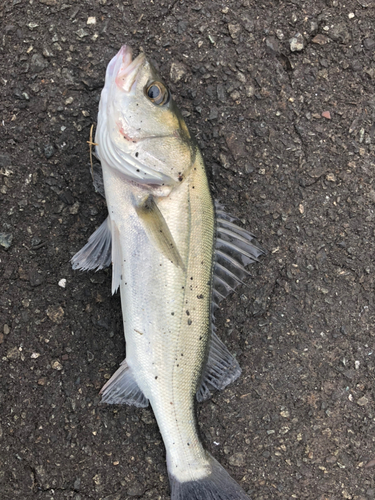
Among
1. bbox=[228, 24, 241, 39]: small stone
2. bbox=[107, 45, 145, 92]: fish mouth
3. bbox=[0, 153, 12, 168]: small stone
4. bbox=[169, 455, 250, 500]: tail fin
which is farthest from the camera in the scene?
bbox=[228, 24, 241, 39]: small stone

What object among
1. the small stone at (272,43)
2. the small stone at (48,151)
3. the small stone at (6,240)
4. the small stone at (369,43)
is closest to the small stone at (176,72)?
the small stone at (272,43)

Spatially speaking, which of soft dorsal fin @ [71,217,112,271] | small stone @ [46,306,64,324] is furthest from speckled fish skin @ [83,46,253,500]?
small stone @ [46,306,64,324]

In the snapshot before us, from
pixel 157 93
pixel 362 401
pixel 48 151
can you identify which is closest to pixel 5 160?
pixel 48 151

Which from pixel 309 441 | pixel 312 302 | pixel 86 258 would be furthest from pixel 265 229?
pixel 309 441

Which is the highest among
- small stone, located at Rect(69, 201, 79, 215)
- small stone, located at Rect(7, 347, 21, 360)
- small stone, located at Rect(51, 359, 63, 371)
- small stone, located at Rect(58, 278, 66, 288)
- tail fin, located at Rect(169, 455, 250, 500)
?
small stone, located at Rect(69, 201, 79, 215)

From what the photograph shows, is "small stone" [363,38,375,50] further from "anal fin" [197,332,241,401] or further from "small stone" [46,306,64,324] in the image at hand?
"small stone" [46,306,64,324]

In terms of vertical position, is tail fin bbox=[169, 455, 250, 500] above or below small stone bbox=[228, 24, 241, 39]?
below

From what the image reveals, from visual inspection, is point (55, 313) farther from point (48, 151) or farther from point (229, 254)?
point (229, 254)

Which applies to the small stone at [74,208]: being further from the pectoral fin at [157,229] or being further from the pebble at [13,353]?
the pebble at [13,353]
